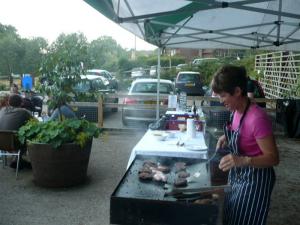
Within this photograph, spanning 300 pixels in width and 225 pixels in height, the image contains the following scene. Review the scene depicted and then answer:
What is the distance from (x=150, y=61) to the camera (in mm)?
40875

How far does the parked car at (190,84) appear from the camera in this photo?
781 inches

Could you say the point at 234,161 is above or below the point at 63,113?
above

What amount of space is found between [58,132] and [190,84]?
14862 mm

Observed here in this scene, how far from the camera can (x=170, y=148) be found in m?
3.98

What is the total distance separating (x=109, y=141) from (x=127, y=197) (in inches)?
271

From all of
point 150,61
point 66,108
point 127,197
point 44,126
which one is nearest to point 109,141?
point 66,108

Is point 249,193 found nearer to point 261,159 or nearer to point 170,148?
point 261,159

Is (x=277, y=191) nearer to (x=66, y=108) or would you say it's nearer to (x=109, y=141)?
(x=66, y=108)

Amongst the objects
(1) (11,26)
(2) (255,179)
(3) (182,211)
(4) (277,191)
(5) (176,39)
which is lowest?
(4) (277,191)

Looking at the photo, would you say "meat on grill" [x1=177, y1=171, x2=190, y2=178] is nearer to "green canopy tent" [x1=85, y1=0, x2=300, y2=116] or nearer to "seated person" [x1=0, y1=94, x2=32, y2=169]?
"green canopy tent" [x1=85, y1=0, x2=300, y2=116]

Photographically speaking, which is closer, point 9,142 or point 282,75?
point 9,142

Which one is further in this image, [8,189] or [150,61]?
[150,61]

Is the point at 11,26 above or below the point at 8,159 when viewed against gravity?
above

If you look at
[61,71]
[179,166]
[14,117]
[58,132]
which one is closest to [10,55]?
[14,117]
